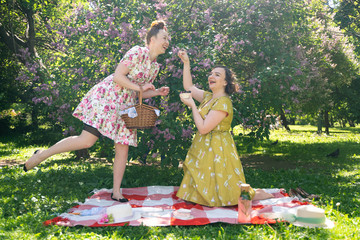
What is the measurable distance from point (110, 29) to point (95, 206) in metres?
2.85

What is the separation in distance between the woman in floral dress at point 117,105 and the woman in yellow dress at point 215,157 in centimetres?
58

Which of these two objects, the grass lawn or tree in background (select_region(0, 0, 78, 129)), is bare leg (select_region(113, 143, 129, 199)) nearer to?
the grass lawn

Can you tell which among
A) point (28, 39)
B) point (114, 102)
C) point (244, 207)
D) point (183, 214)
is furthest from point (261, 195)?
point (28, 39)

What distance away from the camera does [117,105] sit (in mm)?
3867

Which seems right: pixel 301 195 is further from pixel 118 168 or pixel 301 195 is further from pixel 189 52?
pixel 189 52

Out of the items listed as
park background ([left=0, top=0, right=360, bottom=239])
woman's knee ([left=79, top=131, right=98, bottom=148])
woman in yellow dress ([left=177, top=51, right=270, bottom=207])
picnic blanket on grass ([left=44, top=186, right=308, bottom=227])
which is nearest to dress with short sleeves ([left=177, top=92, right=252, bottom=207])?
woman in yellow dress ([left=177, top=51, right=270, bottom=207])

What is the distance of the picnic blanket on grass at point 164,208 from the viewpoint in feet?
10.1

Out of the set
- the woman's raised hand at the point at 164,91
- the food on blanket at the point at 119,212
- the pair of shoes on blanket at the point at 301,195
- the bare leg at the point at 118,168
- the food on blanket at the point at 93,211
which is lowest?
the pair of shoes on blanket at the point at 301,195

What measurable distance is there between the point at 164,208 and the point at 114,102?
1.36 metres

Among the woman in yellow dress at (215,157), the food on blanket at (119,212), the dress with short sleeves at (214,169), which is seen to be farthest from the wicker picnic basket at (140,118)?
the food on blanket at (119,212)

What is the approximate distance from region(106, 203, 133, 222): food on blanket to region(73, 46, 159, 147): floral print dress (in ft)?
2.93

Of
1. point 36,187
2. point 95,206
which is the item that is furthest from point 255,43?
point 36,187

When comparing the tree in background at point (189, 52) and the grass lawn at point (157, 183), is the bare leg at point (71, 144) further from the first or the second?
the tree in background at point (189, 52)

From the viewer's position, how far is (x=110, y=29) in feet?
Answer: 17.0
